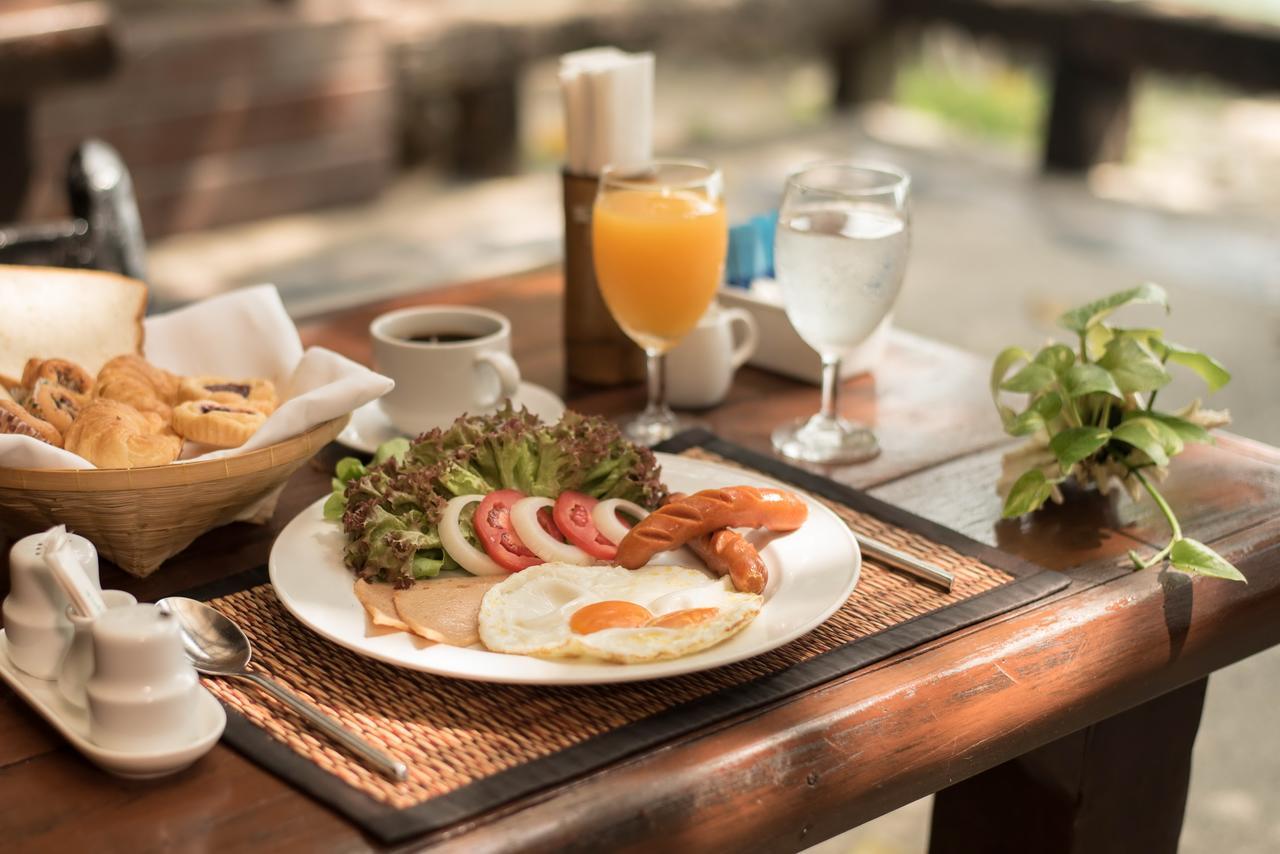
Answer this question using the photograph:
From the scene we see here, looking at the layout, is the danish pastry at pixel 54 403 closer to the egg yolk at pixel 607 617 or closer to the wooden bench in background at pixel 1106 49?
the egg yolk at pixel 607 617

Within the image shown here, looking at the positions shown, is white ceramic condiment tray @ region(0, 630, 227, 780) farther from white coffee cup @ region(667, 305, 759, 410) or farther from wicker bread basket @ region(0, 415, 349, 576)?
white coffee cup @ region(667, 305, 759, 410)

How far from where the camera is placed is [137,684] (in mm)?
792

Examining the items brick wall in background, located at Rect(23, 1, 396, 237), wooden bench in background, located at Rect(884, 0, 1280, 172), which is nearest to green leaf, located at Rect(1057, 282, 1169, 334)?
brick wall in background, located at Rect(23, 1, 396, 237)

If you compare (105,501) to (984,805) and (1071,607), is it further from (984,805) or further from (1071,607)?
(984,805)

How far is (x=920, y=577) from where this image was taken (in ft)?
3.51

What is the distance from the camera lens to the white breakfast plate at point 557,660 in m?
0.86

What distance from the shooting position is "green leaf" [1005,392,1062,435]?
3.85 ft

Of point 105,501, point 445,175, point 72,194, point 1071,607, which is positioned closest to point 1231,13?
point 445,175

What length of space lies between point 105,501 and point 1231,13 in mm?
4676

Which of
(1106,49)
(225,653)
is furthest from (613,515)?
(1106,49)

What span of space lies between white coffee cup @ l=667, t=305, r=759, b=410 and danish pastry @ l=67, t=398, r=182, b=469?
0.52 meters

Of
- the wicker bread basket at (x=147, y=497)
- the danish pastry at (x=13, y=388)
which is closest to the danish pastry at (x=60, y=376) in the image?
the danish pastry at (x=13, y=388)

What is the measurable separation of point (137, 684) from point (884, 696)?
17.6 inches

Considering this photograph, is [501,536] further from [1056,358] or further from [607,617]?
[1056,358]
